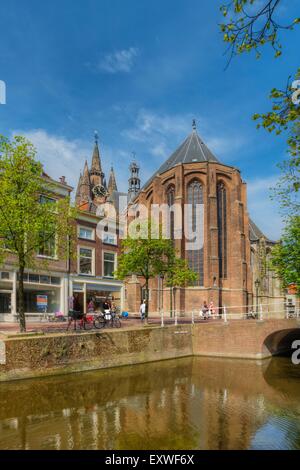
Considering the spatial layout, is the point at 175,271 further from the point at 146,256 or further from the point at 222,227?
the point at 222,227

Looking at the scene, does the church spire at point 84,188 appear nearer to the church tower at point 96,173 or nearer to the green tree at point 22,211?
the church tower at point 96,173

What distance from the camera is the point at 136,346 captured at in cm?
1769

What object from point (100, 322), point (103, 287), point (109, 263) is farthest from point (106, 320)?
point (109, 263)

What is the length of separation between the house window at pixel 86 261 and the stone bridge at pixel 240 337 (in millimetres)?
9323

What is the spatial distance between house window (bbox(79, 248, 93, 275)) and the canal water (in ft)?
36.8

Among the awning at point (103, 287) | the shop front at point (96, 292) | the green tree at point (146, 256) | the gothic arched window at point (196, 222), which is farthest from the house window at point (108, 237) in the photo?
the gothic arched window at point (196, 222)

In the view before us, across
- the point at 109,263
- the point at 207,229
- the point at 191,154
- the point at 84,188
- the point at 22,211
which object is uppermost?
the point at 84,188

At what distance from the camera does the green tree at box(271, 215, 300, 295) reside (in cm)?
2287

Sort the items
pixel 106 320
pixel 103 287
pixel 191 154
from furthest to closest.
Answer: pixel 191 154 < pixel 103 287 < pixel 106 320

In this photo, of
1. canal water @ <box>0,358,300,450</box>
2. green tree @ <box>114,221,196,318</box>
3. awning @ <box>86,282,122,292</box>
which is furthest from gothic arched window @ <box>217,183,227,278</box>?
canal water @ <box>0,358,300,450</box>

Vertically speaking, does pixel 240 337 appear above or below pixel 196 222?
below

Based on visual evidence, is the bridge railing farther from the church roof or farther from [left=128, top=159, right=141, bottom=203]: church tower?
[left=128, top=159, right=141, bottom=203]: church tower

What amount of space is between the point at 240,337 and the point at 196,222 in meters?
18.8

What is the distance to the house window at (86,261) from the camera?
2603cm
